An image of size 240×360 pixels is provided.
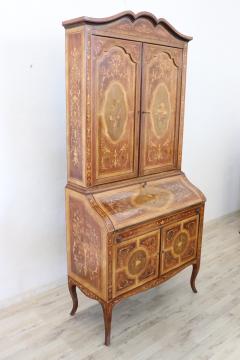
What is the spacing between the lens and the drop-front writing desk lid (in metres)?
1.94

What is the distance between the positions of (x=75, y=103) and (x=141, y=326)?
141 cm

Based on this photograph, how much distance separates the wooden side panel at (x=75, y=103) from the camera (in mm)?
1836

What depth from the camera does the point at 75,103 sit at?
6.32ft

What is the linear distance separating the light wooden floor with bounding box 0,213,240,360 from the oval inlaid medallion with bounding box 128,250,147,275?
1.33ft

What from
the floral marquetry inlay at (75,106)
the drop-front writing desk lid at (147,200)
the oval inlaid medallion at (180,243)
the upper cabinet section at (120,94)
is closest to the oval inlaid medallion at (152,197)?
the drop-front writing desk lid at (147,200)

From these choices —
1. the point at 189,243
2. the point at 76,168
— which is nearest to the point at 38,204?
the point at 76,168

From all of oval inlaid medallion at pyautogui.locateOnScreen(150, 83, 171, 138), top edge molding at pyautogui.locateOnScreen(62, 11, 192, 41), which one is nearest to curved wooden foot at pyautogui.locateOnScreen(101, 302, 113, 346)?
oval inlaid medallion at pyautogui.locateOnScreen(150, 83, 171, 138)

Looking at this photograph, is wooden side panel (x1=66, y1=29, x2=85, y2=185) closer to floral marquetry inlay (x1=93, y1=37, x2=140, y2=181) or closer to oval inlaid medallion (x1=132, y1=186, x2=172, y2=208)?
floral marquetry inlay (x1=93, y1=37, x2=140, y2=181)

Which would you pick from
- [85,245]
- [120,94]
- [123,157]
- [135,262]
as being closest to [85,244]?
[85,245]

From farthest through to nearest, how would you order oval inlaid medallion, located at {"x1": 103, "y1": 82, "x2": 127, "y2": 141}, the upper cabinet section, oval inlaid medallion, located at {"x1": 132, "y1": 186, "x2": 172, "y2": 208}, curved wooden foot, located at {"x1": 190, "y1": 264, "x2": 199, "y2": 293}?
curved wooden foot, located at {"x1": 190, "y1": 264, "x2": 199, "y2": 293} → oval inlaid medallion, located at {"x1": 132, "y1": 186, "x2": 172, "y2": 208} → oval inlaid medallion, located at {"x1": 103, "y1": 82, "x2": 127, "y2": 141} → the upper cabinet section

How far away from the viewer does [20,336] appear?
2.08 meters

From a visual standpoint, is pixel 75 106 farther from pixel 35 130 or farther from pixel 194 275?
pixel 194 275

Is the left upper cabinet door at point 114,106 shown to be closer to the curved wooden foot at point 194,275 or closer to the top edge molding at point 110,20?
the top edge molding at point 110,20

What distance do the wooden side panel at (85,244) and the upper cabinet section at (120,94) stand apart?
15 centimetres
